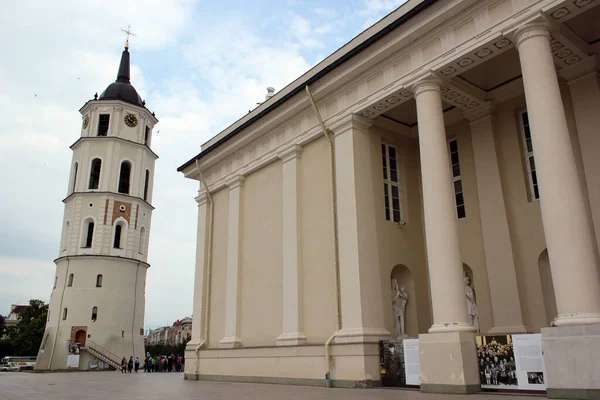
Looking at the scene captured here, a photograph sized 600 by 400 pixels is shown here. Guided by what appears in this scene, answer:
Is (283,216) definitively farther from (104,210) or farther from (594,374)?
(104,210)

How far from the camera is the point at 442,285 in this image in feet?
36.4

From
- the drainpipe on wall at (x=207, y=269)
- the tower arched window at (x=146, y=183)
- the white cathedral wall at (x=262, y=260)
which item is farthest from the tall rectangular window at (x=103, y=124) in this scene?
the white cathedral wall at (x=262, y=260)

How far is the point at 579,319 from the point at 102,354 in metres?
37.6

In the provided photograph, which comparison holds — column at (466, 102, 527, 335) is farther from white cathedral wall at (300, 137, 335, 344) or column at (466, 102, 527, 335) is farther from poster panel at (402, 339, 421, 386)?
white cathedral wall at (300, 137, 335, 344)

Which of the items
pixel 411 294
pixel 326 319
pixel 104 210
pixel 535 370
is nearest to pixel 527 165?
pixel 411 294

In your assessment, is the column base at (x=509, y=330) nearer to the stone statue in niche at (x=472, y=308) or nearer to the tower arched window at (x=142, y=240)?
the stone statue in niche at (x=472, y=308)

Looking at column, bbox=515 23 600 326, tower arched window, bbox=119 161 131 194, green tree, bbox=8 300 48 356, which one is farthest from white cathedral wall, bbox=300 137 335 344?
green tree, bbox=8 300 48 356

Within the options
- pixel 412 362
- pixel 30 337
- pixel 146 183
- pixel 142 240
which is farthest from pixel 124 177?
pixel 412 362

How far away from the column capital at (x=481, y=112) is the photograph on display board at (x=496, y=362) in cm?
729

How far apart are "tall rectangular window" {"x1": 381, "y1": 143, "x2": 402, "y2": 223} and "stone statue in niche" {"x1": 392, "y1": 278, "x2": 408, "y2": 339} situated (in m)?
2.20

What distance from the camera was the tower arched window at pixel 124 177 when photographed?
43.4 m

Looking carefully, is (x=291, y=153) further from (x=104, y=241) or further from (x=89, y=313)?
(x=89, y=313)

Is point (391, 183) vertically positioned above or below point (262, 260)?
above

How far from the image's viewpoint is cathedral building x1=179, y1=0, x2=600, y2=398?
992 centimetres
